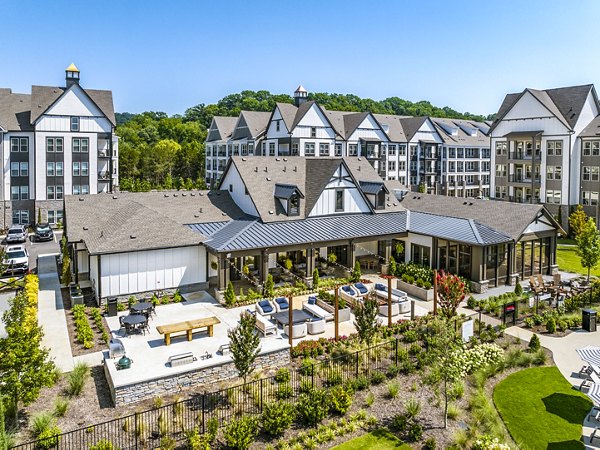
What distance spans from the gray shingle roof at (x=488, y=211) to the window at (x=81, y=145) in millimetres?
33535

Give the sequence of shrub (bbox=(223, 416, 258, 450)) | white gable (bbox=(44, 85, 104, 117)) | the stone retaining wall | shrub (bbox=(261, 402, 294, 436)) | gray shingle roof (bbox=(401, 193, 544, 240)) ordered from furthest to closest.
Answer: white gable (bbox=(44, 85, 104, 117)) < gray shingle roof (bbox=(401, 193, 544, 240)) < the stone retaining wall < shrub (bbox=(261, 402, 294, 436)) < shrub (bbox=(223, 416, 258, 450))

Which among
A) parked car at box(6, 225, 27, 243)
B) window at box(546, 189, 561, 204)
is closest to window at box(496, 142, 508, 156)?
window at box(546, 189, 561, 204)

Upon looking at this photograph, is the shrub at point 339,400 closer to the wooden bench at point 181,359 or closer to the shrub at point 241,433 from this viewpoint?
the shrub at point 241,433

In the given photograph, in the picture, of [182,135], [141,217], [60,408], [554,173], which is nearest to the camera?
[60,408]

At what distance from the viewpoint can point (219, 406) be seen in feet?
51.6

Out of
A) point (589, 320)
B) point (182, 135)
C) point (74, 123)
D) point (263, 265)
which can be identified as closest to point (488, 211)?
point (589, 320)

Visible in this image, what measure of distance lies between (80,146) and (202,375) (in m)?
40.9

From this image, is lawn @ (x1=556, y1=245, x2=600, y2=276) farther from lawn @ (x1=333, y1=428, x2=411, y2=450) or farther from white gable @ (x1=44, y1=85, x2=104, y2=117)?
white gable @ (x1=44, y1=85, x2=104, y2=117)

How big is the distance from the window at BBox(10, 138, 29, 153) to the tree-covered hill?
83.0 feet

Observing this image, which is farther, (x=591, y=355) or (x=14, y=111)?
(x=14, y=111)

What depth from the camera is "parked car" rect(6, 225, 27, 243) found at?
41438 millimetres

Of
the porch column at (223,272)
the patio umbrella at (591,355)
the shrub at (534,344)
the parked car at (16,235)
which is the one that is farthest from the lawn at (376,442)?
the parked car at (16,235)

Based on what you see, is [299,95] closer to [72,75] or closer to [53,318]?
[72,75]

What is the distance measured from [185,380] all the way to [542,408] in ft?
39.4
